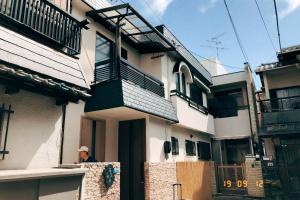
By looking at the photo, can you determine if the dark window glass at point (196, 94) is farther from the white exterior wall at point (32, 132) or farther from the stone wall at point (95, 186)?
the white exterior wall at point (32, 132)

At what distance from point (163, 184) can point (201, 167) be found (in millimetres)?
4073

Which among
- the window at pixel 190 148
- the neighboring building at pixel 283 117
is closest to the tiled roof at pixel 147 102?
the window at pixel 190 148

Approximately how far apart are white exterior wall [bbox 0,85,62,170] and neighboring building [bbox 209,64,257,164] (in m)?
13.9

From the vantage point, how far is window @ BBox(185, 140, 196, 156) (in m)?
14.3

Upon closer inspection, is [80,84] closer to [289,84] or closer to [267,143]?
[267,143]

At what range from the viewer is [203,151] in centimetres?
1688

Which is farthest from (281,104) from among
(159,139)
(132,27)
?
(132,27)

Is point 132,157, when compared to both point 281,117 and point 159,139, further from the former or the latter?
point 281,117

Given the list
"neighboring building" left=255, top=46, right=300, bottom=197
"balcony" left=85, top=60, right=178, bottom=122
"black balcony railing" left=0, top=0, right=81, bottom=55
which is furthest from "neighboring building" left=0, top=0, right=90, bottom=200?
"neighboring building" left=255, top=46, right=300, bottom=197

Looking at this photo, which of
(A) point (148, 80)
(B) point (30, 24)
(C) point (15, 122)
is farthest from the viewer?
(A) point (148, 80)

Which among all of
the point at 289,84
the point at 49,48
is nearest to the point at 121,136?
the point at 49,48

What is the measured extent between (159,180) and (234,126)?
968 centimetres

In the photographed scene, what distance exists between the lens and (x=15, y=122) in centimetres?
517

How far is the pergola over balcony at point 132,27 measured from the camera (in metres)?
8.98
